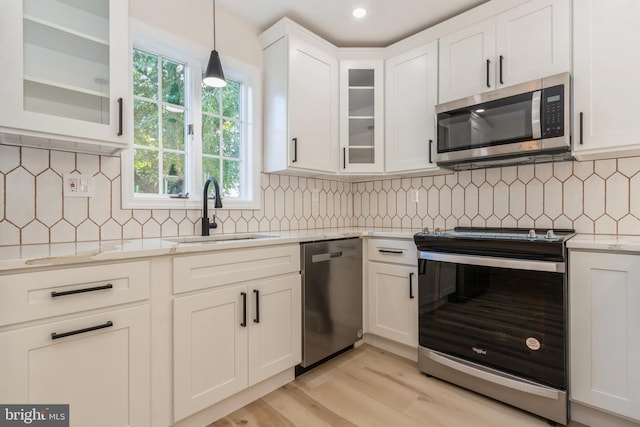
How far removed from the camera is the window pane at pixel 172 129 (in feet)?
6.73

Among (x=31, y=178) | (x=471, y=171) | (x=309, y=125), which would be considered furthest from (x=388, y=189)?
(x=31, y=178)

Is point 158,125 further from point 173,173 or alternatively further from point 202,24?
point 202,24

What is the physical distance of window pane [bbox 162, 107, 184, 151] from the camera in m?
2.05

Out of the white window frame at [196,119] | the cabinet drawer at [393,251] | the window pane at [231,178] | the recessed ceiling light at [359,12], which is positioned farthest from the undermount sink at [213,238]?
the recessed ceiling light at [359,12]

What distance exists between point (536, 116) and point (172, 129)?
2.24 m

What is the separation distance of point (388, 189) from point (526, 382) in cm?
179

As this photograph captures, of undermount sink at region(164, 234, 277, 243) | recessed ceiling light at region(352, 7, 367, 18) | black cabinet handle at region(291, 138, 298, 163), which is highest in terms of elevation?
recessed ceiling light at region(352, 7, 367, 18)

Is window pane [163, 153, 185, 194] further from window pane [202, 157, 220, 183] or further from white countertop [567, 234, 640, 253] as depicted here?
white countertop [567, 234, 640, 253]

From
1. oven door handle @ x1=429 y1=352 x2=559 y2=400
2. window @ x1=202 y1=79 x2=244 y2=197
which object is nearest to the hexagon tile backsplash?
window @ x1=202 y1=79 x2=244 y2=197

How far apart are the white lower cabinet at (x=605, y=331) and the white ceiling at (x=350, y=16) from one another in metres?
1.82

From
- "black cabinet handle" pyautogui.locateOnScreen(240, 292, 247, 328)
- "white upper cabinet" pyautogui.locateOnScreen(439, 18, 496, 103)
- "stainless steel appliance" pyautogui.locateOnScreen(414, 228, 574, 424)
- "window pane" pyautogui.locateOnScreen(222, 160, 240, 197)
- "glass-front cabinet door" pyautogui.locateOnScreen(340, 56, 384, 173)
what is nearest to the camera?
"stainless steel appliance" pyautogui.locateOnScreen(414, 228, 574, 424)

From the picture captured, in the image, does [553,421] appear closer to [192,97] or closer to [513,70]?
[513,70]

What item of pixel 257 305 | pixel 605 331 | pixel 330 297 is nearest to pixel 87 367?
pixel 257 305

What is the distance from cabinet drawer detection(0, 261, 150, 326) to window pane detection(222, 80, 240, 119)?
1435mm
